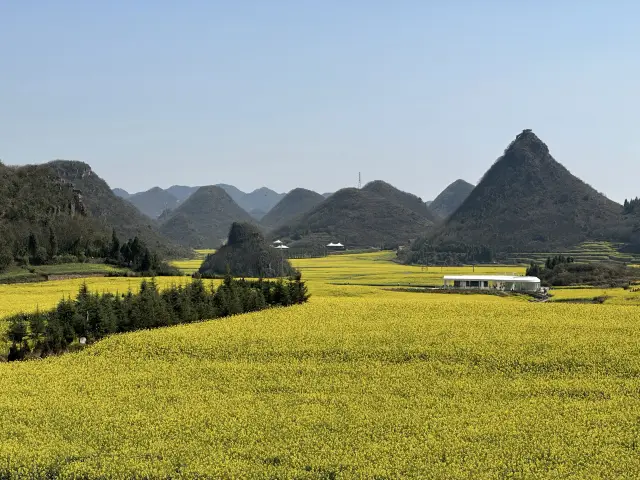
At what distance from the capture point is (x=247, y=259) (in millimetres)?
128125

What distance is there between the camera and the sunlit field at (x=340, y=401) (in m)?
23.9

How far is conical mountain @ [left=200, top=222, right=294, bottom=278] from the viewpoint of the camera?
406 feet

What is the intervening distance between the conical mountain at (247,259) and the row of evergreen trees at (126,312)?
2226 inches

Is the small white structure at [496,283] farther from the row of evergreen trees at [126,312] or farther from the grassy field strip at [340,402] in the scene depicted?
the grassy field strip at [340,402]

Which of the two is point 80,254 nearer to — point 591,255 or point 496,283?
point 496,283

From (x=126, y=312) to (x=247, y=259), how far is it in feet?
251

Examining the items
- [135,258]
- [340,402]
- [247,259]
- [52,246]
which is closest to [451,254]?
[247,259]

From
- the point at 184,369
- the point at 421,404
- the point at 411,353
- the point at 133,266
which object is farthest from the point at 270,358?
the point at 133,266

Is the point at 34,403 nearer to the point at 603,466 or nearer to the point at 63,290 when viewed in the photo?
the point at 603,466

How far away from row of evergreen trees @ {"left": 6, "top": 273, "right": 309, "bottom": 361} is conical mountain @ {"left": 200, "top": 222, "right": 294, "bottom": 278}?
5654cm

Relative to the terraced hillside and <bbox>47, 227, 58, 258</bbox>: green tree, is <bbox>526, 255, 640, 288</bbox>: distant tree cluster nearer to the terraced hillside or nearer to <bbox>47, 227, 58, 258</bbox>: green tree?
the terraced hillside

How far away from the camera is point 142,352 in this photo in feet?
138

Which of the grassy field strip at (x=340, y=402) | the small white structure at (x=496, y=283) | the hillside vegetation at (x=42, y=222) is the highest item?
the hillside vegetation at (x=42, y=222)

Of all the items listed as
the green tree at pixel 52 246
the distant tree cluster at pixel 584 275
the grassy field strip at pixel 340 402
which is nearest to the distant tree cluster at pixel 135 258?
the green tree at pixel 52 246
